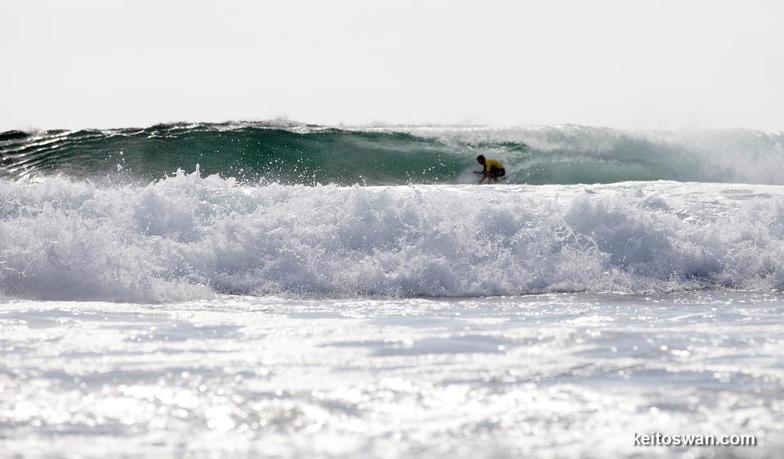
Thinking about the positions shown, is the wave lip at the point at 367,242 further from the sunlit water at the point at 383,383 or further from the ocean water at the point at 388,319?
the sunlit water at the point at 383,383

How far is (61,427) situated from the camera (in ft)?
14.3

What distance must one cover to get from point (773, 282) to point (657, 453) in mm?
7240

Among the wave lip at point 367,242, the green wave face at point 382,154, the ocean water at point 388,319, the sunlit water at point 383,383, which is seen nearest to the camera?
the sunlit water at point 383,383

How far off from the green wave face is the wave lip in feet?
30.1

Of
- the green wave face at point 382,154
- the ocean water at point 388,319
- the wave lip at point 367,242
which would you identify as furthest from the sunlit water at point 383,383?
the green wave face at point 382,154

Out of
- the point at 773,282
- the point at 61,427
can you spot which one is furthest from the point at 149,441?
the point at 773,282

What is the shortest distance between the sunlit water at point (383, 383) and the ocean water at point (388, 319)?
19mm

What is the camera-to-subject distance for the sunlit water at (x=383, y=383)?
13.6 feet

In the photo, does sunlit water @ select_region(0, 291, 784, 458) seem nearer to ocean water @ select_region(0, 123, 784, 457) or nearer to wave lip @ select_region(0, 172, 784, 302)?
ocean water @ select_region(0, 123, 784, 457)

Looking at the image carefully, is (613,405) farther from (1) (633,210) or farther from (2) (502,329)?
(1) (633,210)

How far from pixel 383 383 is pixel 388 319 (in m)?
2.49

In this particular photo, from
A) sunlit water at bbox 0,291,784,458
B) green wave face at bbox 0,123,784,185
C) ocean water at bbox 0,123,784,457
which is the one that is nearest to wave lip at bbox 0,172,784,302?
ocean water at bbox 0,123,784,457

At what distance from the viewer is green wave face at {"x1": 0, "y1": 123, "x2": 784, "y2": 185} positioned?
21.4m

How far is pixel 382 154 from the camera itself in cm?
2262
